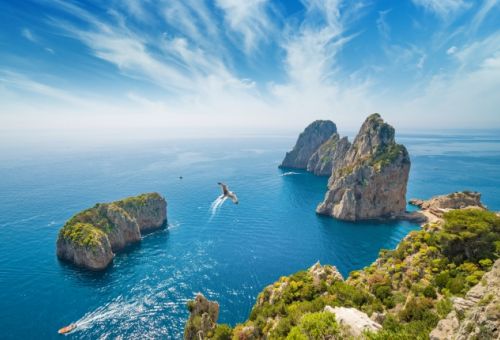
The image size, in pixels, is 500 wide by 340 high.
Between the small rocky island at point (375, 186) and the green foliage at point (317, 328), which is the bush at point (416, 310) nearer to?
the green foliage at point (317, 328)

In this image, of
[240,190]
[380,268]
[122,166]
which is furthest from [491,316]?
[122,166]

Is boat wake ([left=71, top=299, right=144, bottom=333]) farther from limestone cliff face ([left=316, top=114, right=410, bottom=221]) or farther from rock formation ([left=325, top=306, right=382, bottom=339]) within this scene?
limestone cliff face ([left=316, top=114, right=410, bottom=221])

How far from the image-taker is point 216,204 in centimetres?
11075

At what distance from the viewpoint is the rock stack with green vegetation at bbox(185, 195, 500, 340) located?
18.1 meters

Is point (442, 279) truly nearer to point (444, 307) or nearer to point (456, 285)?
point (456, 285)

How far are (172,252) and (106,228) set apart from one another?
801 inches

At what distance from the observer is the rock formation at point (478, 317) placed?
12.7 m

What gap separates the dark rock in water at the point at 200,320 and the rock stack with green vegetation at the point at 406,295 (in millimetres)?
1561

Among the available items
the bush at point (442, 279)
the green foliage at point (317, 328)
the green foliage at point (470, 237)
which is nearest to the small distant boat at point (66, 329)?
the green foliage at point (317, 328)

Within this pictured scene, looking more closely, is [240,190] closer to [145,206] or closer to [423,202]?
[145,206]

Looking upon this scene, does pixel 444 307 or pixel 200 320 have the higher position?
pixel 444 307

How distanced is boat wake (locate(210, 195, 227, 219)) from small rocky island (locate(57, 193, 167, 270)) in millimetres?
18653

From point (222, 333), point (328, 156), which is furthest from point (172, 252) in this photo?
point (328, 156)

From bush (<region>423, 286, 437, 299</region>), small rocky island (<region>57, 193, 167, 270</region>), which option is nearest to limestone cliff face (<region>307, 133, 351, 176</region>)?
small rocky island (<region>57, 193, 167, 270</region>)
